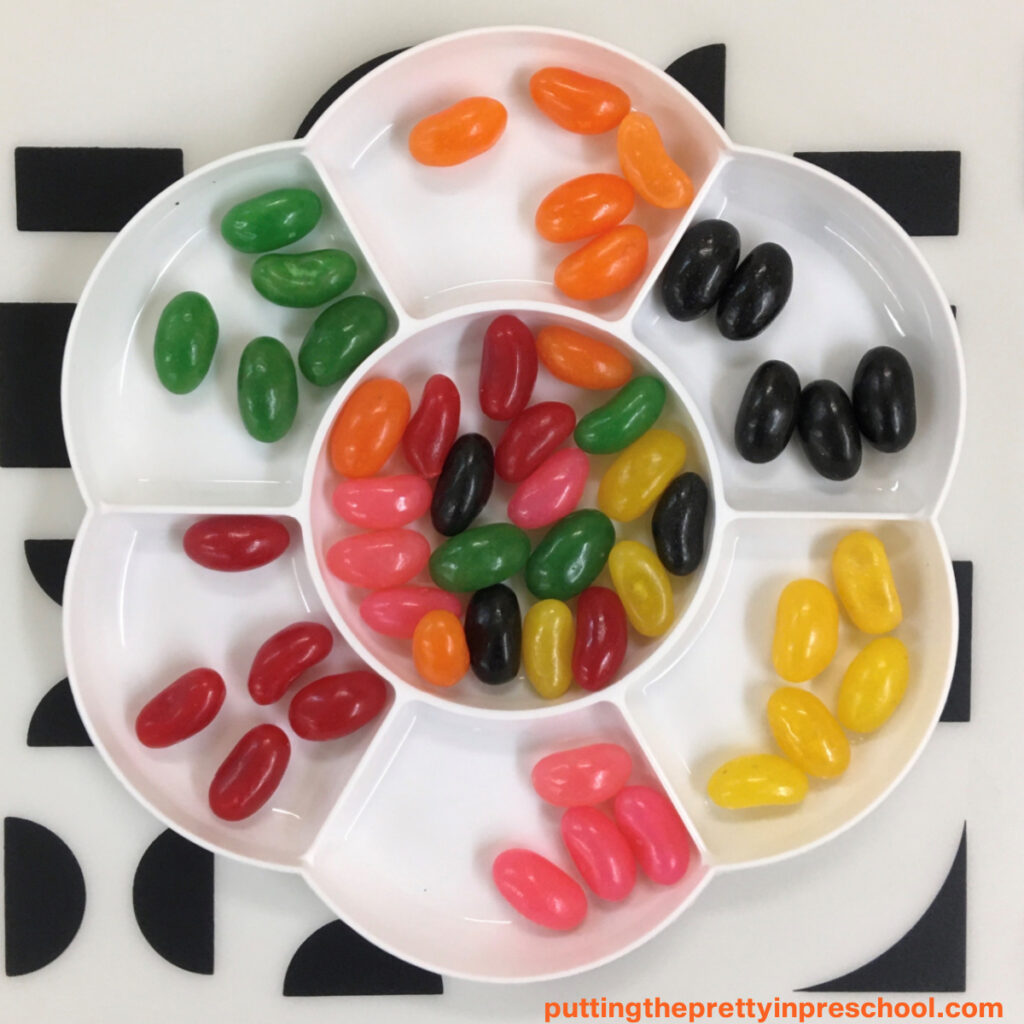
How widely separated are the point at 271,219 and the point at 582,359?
1.26 feet

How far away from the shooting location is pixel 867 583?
1100 mm

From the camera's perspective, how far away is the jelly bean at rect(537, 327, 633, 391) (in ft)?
3.59

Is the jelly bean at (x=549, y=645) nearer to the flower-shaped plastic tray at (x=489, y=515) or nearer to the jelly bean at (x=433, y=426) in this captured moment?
the flower-shaped plastic tray at (x=489, y=515)

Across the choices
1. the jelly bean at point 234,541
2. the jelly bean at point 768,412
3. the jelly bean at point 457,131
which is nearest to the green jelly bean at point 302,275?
the jelly bean at point 457,131

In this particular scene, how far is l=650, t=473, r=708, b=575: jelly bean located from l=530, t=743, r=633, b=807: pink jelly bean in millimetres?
231

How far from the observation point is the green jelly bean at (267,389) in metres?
1.08

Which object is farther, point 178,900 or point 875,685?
point 178,900

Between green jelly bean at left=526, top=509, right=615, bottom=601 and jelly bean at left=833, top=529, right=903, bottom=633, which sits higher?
green jelly bean at left=526, top=509, right=615, bottom=601

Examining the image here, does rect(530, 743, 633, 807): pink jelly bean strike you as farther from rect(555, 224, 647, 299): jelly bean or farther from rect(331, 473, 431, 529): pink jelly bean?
rect(555, 224, 647, 299): jelly bean

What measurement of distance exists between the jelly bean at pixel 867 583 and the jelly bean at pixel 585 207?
1.54 feet

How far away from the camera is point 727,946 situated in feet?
3.99

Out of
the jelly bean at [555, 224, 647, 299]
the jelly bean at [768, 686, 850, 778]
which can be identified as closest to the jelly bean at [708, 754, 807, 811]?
the jelly bean at [768, 686, 850, 778]

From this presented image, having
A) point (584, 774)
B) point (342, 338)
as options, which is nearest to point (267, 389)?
point (342, 338)

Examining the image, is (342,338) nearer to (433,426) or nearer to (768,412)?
(433,426)
